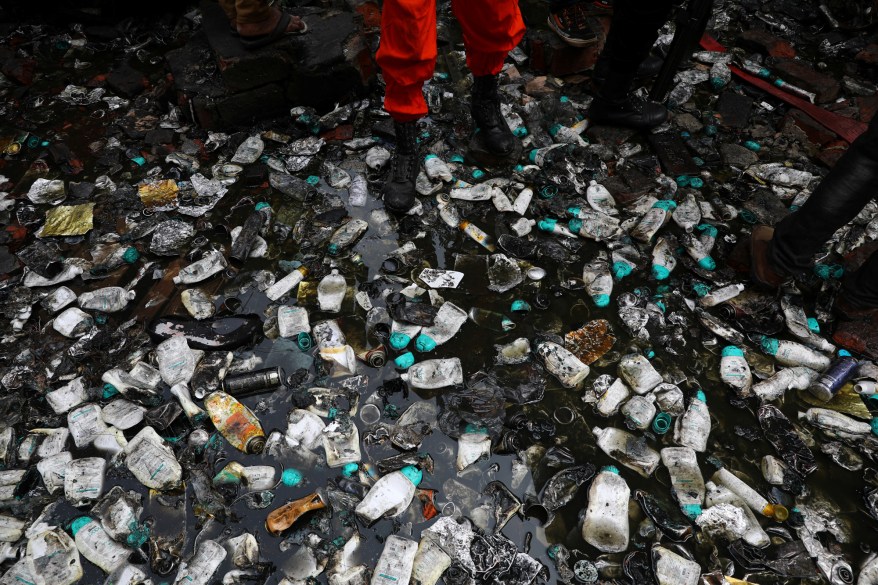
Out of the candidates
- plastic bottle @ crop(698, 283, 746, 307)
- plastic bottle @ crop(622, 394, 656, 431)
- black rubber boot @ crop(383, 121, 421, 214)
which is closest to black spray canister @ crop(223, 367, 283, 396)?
black rubber boot @ crop(383, 121, 421, 214)

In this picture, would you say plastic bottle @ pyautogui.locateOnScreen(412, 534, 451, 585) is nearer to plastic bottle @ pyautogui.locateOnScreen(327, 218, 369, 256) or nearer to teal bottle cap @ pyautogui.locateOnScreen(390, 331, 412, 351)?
teal bottle cap @ pyautogui.locateOnScreen(390, 331, 412, 351)

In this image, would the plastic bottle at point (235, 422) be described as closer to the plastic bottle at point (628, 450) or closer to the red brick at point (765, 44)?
the plastic bottle at point (628, 450)

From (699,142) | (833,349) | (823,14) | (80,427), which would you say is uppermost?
(823,14)

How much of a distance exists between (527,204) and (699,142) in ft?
4.25

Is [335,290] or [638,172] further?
[638,172]

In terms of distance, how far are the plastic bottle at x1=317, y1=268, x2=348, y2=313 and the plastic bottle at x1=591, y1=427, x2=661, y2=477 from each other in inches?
48.3

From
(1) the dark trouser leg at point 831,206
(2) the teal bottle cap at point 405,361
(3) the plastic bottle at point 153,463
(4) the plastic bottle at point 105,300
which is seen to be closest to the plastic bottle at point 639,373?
(1) the dark trouser leg at point 831,206

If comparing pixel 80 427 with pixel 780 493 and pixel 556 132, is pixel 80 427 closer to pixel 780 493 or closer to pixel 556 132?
pixel 780 493

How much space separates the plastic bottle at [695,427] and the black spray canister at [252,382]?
5.25 ft

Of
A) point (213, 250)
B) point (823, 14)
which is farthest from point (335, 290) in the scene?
point (823, 14)

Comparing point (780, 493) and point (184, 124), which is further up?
point (780, 493)

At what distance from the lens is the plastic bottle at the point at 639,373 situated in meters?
2.00

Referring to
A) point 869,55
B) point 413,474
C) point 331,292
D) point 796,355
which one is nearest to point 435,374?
point 413,474

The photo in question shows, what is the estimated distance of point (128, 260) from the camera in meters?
2.44
